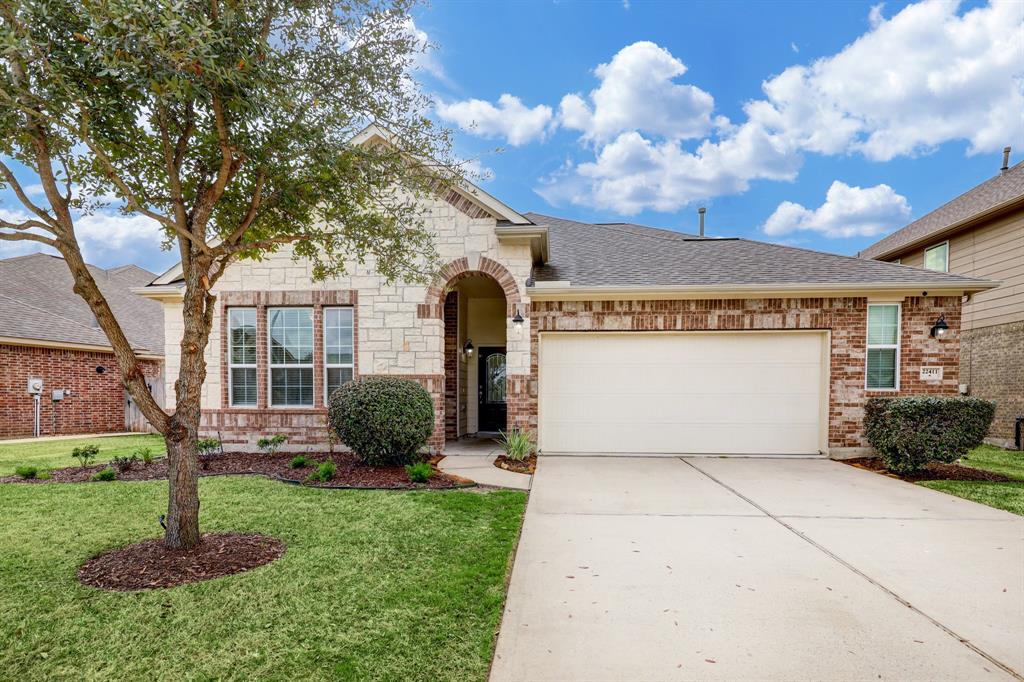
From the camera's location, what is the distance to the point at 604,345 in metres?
8.70

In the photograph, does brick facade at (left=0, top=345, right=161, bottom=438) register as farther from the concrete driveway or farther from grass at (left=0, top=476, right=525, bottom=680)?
the concrete driveway

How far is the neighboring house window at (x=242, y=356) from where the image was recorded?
29.0 feet

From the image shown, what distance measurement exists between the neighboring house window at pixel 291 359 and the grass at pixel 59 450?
2.47 meters

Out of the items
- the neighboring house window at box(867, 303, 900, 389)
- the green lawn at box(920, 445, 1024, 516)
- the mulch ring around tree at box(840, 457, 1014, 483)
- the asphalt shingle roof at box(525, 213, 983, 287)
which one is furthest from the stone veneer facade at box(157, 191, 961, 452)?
the green lawn at box(920, 445, 1024, 516)

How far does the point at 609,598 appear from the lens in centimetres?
323

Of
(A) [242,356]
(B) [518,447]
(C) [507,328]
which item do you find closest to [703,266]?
(C) [507,328]

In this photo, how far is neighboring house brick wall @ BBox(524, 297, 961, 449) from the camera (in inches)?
325

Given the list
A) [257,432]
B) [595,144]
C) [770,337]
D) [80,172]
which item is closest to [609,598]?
[80,172]

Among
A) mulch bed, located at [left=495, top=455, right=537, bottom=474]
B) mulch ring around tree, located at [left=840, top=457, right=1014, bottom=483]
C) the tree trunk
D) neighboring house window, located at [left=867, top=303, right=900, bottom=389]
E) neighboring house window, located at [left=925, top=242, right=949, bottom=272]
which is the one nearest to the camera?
the tree trunk

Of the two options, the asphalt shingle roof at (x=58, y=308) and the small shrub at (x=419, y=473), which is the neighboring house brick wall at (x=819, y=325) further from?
the asphalt shingle roof at (x=58, y=308)

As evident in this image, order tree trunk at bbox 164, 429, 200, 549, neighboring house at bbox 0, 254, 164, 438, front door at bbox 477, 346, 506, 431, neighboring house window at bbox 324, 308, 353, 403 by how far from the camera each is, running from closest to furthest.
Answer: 1. tree trunk at bbox 164, 429, 200, 549
2. neighboring house window at bbox 324, 308, 353, 403
3. front door at bbox 477, 346, 506, 431
4. neighboring house at bbox 0, 254, 164, 438

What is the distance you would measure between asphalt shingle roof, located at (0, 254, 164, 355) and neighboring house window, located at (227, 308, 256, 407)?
451 cm

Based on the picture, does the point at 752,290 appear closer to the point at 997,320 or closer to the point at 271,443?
the point at 997,320

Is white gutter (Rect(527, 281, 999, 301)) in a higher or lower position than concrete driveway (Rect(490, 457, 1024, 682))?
higher
